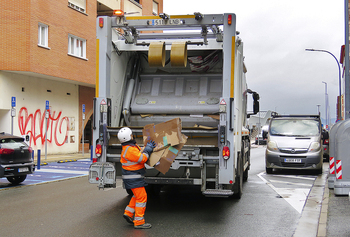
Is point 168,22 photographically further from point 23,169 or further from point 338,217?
point 23,169

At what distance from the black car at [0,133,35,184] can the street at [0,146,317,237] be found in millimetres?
442

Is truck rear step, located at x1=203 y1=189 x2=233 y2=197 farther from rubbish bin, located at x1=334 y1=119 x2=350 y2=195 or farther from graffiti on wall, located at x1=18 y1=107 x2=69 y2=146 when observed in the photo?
graffiti on wall, located at x1=18 y1=107 x2=69 y2=146

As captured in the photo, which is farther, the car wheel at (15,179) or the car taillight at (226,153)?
the car wheel at (15,179)

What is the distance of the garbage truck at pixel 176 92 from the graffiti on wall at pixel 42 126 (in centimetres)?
1343

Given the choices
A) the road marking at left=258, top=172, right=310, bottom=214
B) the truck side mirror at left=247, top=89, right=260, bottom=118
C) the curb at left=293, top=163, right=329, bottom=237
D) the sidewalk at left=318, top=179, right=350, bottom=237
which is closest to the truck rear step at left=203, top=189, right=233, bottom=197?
the curb at left=293, top=163, right=329, bottom=237

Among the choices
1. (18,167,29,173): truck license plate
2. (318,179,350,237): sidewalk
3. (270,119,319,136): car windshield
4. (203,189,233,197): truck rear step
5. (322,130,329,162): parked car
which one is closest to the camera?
(318,179,350,237): sidewalk

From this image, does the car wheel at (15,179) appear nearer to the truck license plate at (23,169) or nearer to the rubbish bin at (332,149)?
the truck license plate at (23,169)

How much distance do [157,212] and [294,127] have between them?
8.78 m

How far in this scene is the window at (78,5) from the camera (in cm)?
2275

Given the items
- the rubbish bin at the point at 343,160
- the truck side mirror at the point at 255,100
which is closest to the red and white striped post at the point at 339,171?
the rubbish bin at the point at 343,160

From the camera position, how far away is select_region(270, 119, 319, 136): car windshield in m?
14.6

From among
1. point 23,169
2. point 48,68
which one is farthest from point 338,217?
point 48,68

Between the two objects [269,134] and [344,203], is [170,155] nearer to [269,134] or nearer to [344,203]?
[344,203]

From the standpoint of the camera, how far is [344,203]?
8219 mm
